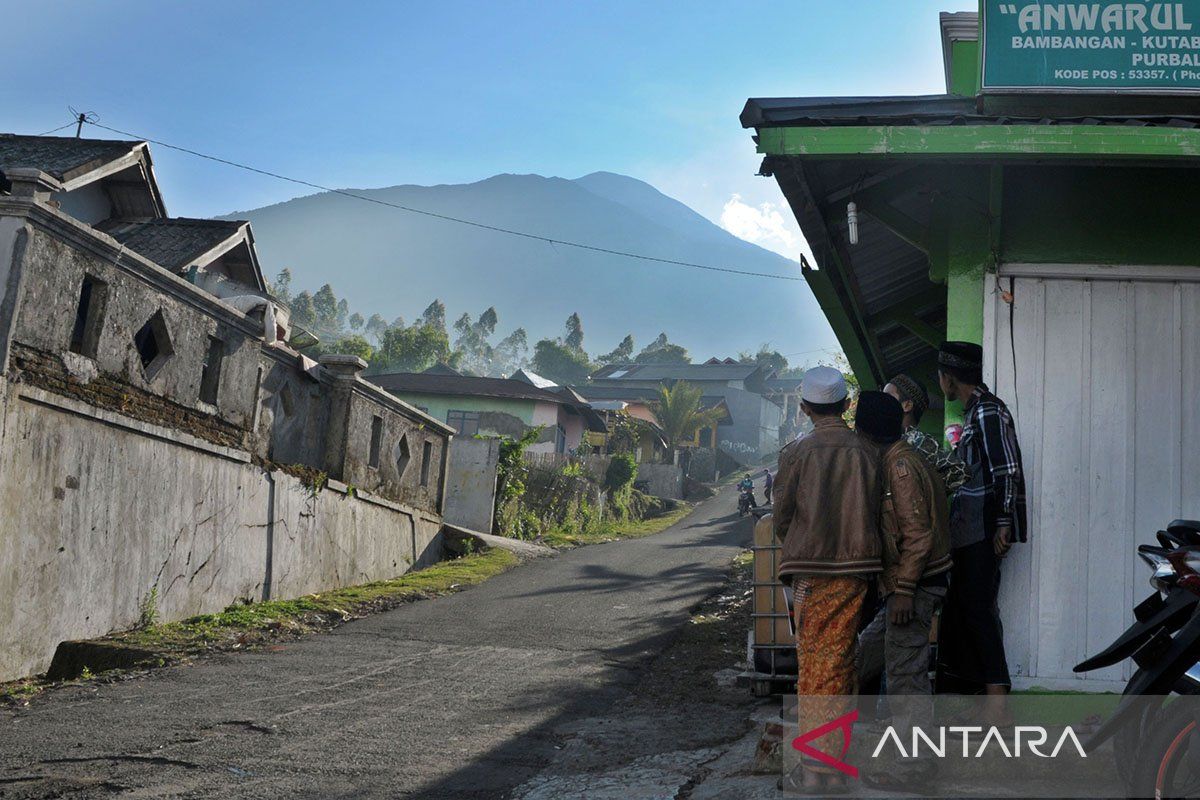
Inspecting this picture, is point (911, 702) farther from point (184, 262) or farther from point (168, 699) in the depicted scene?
point (184, 262)

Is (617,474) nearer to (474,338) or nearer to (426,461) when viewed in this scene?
(426,461)

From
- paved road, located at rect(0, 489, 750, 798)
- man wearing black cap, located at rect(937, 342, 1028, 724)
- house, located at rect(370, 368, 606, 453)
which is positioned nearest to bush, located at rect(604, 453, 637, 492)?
house, located at rect(370, 368, 606, 453)

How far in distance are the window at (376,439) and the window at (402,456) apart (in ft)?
2.82

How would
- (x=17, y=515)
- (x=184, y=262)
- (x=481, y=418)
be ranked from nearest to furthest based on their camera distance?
(x=17, y=515) → (x=184, y=262) → (x=481, y=418)

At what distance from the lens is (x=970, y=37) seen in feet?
30.4

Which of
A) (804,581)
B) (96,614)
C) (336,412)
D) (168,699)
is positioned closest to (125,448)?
(96,614)

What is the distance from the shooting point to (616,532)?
101 ft

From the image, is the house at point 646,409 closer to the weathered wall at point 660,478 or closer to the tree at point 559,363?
the weathered wall at point 660,478

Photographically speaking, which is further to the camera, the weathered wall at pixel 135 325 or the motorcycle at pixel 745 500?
the motorcycle at pixel 745 500

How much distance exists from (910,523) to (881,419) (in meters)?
0.53

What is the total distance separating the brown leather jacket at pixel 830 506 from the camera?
4285 millimetres

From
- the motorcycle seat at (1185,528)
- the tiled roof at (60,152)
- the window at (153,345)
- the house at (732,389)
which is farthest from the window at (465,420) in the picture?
the motorcycle seat at (1185,528)

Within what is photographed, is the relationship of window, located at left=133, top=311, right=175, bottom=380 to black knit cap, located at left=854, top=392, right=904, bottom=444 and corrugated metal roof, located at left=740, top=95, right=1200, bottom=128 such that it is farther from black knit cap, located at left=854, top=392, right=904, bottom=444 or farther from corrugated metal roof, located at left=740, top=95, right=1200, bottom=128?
black knit cap, located at left=854, top=392, right=904, bottom=444

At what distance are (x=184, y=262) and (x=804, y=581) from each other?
56.4 ft
